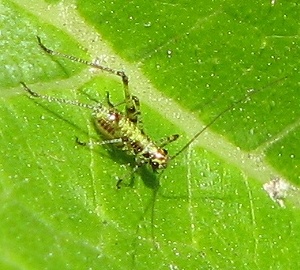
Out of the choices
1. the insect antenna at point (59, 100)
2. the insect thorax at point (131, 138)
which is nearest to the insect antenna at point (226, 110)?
the insect thorax at point (131, 138)

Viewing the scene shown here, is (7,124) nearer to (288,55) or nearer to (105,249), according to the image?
(105,249)

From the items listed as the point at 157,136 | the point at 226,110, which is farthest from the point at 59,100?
the point at 226,110

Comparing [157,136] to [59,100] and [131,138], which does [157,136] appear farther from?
[59,100]

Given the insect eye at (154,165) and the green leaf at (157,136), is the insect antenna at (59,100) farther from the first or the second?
the insect eye at (154,165)

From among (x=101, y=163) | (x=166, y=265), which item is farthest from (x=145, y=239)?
(x=101, y=163)

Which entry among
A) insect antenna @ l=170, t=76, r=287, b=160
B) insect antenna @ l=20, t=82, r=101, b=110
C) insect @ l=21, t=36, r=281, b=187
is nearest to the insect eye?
insect @ l=21, t=36, r=281, b=187
